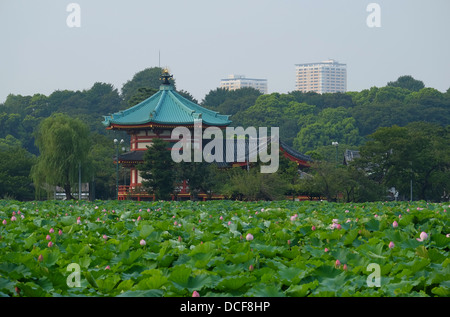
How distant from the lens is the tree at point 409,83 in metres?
81.9

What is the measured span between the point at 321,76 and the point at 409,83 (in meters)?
27.1

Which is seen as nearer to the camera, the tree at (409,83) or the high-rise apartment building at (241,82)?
the tree at (409,83)

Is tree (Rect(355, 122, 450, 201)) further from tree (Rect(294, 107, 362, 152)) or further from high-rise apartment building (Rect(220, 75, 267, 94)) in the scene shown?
high-rise apartment building (Rect(220, 75, 267, 94))

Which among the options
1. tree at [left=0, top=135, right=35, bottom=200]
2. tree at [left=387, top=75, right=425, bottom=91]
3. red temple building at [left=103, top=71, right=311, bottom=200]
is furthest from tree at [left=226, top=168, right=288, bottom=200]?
tree at [left=387, top=75, right=425, bottom=91]

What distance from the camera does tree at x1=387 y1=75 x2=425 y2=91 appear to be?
81.9 metres

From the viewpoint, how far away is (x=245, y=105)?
7081 cm

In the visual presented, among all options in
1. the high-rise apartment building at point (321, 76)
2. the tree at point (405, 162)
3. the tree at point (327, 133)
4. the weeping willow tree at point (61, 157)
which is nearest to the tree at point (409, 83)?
the tree at point (327, 133)

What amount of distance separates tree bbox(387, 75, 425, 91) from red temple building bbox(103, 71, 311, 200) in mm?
48542

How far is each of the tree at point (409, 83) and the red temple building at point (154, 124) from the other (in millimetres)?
48542

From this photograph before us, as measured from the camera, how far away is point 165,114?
35.8m

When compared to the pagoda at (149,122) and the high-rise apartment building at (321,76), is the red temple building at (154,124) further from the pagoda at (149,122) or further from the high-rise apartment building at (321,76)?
the high-rise apartment building at (321,76)

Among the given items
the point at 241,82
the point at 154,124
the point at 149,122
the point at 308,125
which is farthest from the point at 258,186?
the point at 241,82

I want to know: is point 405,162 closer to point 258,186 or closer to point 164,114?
point 258,186
